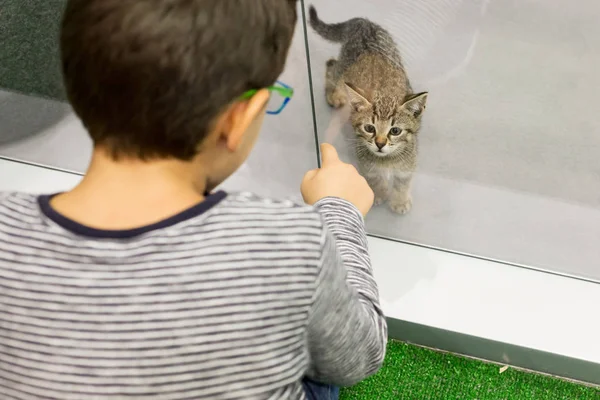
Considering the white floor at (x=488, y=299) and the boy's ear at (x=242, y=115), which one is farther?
the white floor at (x=488, y=299)

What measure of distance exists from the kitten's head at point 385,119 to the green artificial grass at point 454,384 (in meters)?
0.42

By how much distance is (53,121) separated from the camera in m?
1.34

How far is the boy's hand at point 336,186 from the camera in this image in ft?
2.50

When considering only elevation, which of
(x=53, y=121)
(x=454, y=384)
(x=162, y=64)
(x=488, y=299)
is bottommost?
(x=454, y=384)

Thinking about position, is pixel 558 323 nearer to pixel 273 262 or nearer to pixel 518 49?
pixel 518 49

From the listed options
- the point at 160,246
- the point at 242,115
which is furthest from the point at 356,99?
the point at 160,246

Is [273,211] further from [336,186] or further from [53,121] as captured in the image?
[53,121]

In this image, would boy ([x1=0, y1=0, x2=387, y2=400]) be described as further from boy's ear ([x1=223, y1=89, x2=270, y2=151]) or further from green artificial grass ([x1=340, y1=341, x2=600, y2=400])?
green artificial grass ([x1=340, y1=341, x2=600, y2=400])

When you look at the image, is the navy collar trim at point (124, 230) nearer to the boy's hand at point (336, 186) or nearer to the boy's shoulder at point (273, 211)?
the boy's shoulder at point (273, 211)

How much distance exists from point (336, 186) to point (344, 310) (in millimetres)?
266

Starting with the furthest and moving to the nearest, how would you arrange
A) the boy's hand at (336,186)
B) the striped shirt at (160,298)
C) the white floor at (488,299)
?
1. the white floor at (488,299)
2. the boy's hand at (336,186)
3. the striped shirt at (160,298)

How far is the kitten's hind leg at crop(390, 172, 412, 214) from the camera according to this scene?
1154mm

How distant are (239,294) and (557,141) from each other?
89cm

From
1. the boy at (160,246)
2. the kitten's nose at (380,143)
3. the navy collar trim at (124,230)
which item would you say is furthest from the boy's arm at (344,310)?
the kitten's nose at (380,143)
